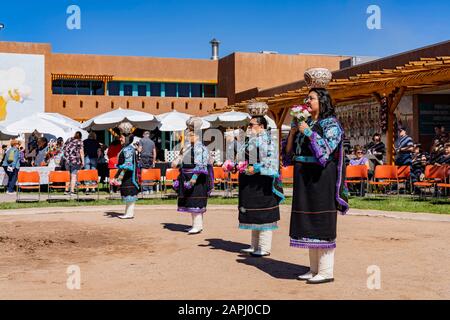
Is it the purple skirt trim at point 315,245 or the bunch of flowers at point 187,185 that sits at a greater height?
the bunch of flowers at point 187,185

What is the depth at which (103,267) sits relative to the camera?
635 centimetres

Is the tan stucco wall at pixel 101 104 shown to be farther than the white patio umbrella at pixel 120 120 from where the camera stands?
Yes

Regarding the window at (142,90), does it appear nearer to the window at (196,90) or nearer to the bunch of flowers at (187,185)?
the window at (196,90)

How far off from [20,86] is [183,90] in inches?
380

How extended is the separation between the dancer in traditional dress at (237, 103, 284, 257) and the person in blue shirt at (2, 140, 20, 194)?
11.5m

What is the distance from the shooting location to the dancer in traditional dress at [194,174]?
8.84 metres

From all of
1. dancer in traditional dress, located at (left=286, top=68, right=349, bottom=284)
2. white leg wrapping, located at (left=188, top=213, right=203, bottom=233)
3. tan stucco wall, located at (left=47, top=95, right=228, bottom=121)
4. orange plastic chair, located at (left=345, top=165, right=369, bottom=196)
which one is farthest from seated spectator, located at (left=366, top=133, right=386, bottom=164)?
tan stucco wall, located at (left=47, top=95, right=228, bottom=121)

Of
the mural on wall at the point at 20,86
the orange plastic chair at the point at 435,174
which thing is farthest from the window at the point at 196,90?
the orange plastic chair at the point at 435,174

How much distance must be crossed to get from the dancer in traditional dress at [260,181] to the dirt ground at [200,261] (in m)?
0.42

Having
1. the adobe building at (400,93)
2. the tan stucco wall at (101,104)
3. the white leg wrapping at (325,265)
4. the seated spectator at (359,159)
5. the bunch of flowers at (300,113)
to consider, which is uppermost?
the tan stucco wall at (101,104)

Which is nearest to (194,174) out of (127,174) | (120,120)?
(127,174)

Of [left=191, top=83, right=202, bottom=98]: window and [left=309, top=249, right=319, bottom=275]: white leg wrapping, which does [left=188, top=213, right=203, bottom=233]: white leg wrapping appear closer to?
[left=309, top=249, right=319, bottom=275]: white leg wrapping
